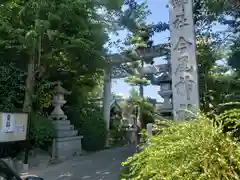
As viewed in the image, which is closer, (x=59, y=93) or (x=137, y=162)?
(x=137, y=162)

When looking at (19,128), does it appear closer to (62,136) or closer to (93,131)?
(62,136)

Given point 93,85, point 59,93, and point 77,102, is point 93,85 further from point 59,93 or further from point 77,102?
point 59,93

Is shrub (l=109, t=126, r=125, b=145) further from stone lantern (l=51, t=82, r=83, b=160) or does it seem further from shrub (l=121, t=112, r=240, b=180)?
shrub (l=121, t=112, r=240, b=180)

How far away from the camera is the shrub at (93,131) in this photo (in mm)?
9695

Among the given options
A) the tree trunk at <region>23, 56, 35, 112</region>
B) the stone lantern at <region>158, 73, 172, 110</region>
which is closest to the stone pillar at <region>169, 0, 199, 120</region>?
the stone lantern at <region>158, 73, 172, 110</region>

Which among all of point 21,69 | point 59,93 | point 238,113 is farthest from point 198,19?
point 238,113

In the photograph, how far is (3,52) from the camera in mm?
7625

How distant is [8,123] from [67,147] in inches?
101

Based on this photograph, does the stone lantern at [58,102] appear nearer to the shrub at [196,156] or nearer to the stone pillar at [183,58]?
the stone pillar at [183,58]

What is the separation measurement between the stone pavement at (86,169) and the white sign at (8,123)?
3.87 ft

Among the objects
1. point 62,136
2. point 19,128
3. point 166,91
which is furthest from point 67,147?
point 166,91

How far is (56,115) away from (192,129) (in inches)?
283

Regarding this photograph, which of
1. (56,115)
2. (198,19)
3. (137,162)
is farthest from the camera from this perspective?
(56,115)

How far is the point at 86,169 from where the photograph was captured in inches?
263
